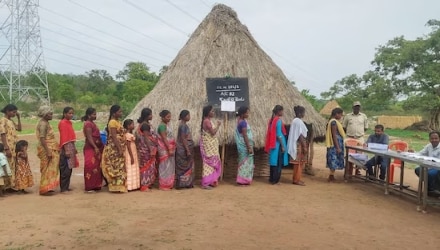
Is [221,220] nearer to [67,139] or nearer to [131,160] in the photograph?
[131,160]

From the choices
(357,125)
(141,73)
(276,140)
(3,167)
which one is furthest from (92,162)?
(141,73)

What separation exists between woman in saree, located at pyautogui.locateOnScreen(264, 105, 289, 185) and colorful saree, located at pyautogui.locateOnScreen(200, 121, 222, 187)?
1.05 metres

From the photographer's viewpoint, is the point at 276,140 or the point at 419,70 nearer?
the point at 276,140

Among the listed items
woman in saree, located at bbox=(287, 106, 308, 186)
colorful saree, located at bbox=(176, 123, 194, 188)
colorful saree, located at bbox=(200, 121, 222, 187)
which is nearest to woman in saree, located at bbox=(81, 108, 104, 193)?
colorful saree, located at bbox=(176, 123, 194, 188)

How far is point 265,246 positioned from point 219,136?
3958 millimetres

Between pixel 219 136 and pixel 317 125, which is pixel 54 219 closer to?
pixel 219 136

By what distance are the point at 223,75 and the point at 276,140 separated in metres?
2.02

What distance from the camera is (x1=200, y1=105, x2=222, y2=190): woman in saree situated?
7.77 meters

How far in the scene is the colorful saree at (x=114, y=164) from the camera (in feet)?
23.7

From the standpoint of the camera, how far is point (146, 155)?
7531 mm

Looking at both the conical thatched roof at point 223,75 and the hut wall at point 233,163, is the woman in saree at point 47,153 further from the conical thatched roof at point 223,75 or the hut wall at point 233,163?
the hut wall at point 233,163

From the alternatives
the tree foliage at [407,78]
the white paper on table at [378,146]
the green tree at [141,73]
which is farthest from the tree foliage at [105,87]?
the white paper on table at [378,146]

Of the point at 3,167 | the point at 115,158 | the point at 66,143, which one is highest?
the point at 66,143

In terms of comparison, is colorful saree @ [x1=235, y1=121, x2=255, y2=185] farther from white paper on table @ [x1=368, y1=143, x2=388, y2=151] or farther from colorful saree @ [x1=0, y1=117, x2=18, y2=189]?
colorful saree @ [x1=0, y1=117, x2=18, y2=189]
